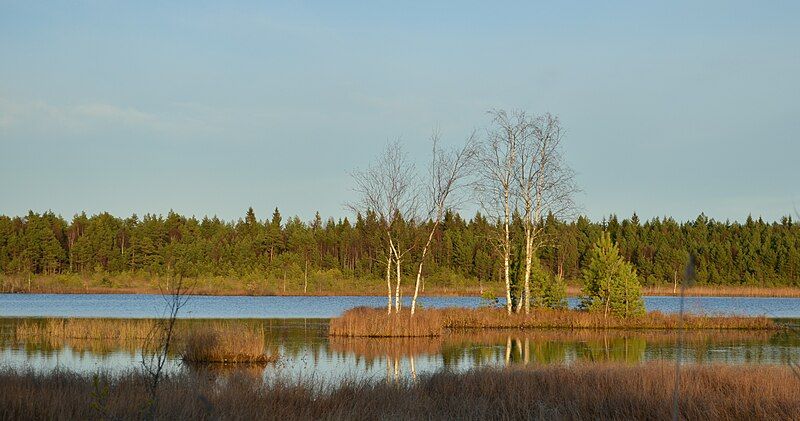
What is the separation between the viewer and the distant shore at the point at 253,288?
8588 centimetres

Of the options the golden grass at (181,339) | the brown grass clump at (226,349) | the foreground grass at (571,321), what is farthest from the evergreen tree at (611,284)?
the brown grass clump at (226,349)

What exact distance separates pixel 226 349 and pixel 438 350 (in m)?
8.27

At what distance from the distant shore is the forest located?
432 cm

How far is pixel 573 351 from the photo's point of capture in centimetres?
3070

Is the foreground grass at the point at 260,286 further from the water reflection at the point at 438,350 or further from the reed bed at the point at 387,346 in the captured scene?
the reed bed at the point at 387,346

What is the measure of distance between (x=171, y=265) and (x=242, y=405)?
4020 inches

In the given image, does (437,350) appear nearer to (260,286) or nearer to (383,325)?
(383,325)

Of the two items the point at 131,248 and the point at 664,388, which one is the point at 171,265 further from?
the point at 664,388

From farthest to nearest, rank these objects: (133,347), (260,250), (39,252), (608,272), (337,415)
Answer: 1. (260,250)
2. (39,252)
3. (608,272)
4. (133,347)
5. (337,415)

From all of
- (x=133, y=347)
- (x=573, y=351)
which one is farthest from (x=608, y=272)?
(x=133, y=347)

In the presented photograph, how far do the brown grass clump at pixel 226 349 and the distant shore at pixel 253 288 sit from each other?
57.6 meters

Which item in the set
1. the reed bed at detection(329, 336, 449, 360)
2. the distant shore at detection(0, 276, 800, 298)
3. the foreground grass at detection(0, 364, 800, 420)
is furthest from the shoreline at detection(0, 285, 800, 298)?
the foreground grass at detection(0, 364, 800, 420)

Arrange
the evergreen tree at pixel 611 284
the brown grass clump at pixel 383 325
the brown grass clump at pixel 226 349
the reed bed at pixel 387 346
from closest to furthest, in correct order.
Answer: the brown grass clump at pixel 226 349 → the reed bed at pixel 387 346 → the brown grass clump at pixel 383 325 → the evergreen tree at pixel 611 284

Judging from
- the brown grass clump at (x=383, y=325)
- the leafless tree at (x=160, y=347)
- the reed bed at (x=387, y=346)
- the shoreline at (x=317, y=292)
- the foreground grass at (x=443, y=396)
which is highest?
the leafless tree at (x=160, y=347)
